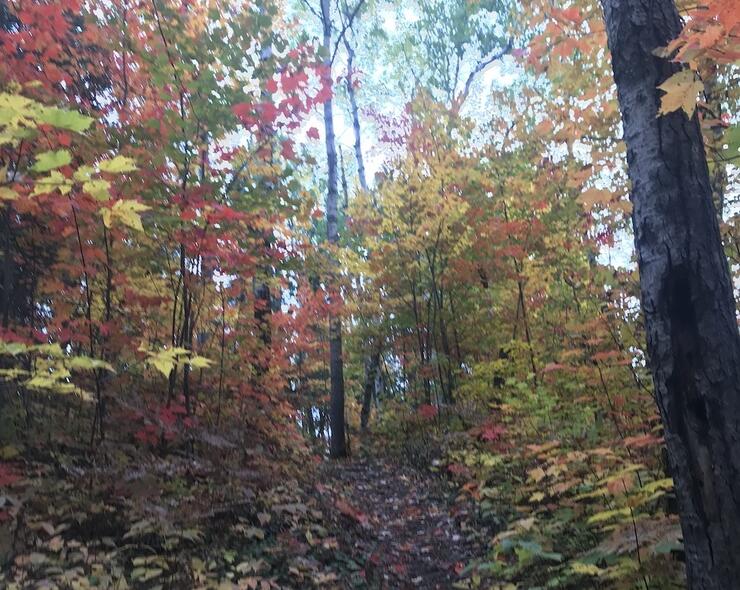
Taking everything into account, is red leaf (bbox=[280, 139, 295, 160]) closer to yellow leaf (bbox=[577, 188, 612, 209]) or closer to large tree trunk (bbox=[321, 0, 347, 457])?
yellow leaf (bbox=[577, 188, 612, 209])

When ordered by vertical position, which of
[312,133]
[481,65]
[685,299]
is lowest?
[685,299]

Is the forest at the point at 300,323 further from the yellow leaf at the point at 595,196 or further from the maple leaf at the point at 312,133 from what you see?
the maple leaf at the point at 312,133

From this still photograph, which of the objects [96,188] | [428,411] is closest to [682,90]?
[96,188]

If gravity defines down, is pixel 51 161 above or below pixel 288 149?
below

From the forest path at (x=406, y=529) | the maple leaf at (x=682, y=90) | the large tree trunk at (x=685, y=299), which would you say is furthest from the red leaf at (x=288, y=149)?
the maple leaf at (x=682, y=90)

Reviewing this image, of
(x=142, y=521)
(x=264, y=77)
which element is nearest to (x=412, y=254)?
(x=264, y=77)

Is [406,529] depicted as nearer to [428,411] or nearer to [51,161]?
[428,411]

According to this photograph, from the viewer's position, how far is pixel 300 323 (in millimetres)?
10656

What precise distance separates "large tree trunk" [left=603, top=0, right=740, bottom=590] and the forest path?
8.28 feet

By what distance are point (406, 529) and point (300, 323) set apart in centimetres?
524

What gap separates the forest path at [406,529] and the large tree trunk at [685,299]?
2523 millimetres

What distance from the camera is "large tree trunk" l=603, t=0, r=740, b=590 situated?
2420 mm

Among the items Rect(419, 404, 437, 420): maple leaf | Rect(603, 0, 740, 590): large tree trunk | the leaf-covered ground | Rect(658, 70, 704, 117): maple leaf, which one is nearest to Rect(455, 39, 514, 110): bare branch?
Rect(419, 404, 437, 420): maple leaf

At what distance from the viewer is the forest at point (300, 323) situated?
266cm
